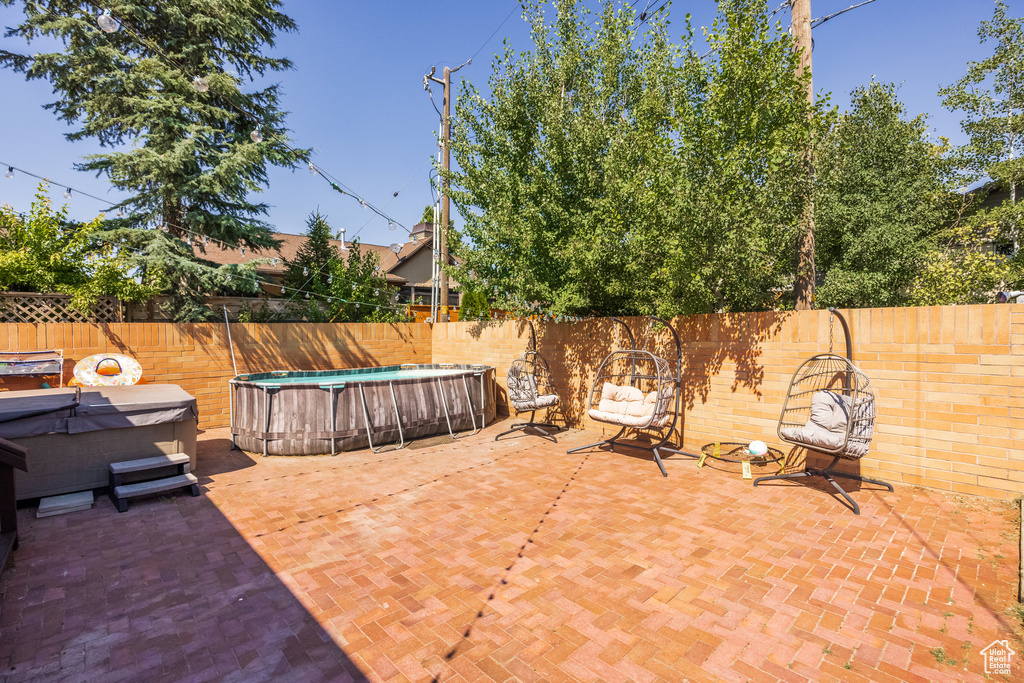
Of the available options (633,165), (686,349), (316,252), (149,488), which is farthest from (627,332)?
(316,252)

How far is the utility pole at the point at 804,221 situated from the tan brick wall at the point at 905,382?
3.29 ft

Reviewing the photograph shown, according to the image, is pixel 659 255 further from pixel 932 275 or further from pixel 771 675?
pixel 932 275

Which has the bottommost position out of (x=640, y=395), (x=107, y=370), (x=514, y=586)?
(x=514, y=586)

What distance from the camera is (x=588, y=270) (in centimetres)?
644

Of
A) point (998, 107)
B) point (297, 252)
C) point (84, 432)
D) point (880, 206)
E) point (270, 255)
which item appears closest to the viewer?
point (84, 432)

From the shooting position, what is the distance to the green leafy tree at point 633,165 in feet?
16.5

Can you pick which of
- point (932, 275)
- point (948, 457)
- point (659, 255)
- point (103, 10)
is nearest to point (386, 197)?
point (103, 10)

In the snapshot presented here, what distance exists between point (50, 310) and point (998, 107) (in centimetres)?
2094

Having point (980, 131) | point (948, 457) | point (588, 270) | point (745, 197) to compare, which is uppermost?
point (980, 131)

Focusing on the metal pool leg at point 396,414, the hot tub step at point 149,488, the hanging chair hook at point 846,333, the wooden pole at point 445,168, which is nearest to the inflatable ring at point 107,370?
the hot tub step at point 149,488

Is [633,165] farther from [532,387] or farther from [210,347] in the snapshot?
[210,347]

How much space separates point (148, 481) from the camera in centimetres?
466

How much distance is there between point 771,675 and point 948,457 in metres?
3.79

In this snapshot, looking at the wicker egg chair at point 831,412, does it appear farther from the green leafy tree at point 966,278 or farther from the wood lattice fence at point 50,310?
the wood lattice fence at point 50,310
